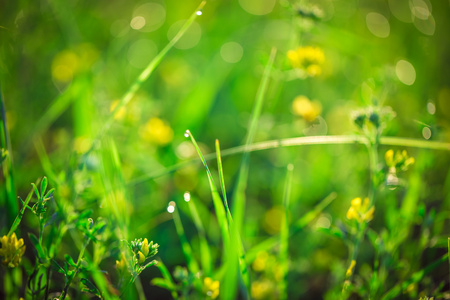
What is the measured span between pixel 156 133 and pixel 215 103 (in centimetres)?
84

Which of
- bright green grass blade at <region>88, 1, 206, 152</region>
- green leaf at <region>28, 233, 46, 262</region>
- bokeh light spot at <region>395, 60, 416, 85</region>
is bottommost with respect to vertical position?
bokeh light spot at <region>395, 60, 416, 85</region>

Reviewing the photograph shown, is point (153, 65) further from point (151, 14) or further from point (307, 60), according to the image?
point (151, 14)

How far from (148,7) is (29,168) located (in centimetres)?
207

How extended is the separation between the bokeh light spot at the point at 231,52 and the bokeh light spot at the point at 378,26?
1155mm

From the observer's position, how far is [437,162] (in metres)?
2.21

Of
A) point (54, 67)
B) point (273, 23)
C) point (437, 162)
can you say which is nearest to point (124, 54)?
point (54, 67)

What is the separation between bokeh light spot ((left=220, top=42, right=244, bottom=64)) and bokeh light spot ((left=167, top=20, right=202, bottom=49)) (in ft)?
1.02

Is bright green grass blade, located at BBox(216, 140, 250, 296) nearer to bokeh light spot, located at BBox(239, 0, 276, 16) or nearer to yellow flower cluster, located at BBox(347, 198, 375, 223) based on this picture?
yellow flower cluster, located at BBox(347, 198, 375, 223)

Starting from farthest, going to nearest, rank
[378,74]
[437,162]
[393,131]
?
[437,162] → [378,74] → [393,131]

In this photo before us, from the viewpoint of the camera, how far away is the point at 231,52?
2.88 meters

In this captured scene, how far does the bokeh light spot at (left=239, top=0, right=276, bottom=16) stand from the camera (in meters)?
3.55

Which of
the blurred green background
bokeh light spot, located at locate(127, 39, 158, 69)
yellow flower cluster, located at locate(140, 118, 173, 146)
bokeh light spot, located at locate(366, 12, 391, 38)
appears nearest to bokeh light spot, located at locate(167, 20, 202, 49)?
the blurred green background

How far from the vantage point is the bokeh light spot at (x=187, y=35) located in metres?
2.96

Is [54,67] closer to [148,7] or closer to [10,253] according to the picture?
[148,7]
